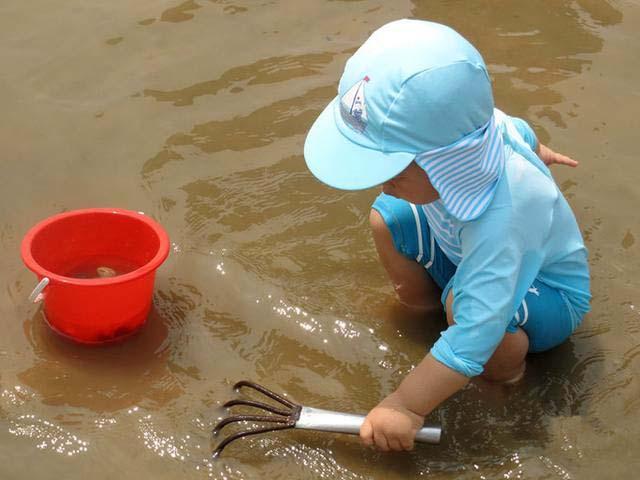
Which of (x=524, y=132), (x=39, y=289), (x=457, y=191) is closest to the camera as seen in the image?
(x=457, y=191)

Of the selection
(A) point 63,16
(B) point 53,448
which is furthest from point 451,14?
(B) point 53,448

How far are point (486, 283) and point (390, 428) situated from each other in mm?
403

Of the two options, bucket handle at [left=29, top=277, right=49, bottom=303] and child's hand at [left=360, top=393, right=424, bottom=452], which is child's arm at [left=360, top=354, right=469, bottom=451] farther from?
bucket handle at [left=29, top=277, right=49, bottom=303]

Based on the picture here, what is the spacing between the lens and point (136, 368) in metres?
2.49

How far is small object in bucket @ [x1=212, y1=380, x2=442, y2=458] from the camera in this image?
7.23 feet

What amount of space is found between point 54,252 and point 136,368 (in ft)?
1.38

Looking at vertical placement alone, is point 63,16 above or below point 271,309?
above

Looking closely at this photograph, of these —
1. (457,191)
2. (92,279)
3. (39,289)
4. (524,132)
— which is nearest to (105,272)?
(92,279)

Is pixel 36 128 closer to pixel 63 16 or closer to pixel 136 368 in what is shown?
pixel 63 16

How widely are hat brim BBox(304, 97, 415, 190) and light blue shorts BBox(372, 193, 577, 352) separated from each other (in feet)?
1.74

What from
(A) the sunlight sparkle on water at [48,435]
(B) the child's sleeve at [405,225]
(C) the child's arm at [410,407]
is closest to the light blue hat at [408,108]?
(C) the child's arm at [410,407]

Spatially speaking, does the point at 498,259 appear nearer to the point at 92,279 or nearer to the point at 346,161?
the point at 346,161

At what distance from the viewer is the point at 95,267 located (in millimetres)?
2742

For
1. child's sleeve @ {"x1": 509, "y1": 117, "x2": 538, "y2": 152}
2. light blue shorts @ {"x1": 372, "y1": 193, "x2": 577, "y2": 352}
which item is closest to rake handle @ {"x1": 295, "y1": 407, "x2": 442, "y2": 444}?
light blue shorts @ {"x1": 372, "y1": 193, "x2": 577, "y2": 352}
